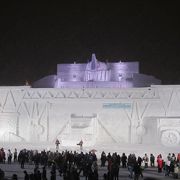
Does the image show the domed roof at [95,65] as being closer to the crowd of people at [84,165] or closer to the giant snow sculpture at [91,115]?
the giant snow sculpture at [91,115]

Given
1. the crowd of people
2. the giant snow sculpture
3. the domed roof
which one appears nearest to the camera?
the crowd of people

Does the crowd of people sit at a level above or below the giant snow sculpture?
below

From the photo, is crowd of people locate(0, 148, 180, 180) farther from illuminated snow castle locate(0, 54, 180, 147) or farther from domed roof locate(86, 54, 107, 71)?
domed roof locate(86, 54, 107, 71)

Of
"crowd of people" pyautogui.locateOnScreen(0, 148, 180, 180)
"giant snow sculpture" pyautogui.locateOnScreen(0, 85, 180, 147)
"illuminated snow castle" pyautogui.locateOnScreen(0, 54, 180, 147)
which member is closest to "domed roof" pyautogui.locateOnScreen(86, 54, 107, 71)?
"illuminated snow castle" pyautogui.locateOnScreen(0, 54, 180, 147)

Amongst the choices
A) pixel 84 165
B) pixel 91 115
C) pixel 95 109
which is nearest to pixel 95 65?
pixel 95 109

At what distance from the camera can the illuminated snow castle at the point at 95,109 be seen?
37500 mm

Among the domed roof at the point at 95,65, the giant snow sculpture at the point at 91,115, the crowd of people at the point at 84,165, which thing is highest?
the domed roof at the point at 95,65

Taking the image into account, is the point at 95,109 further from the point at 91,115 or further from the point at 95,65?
the point at 95,65

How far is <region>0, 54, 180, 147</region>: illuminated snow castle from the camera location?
3750 cm

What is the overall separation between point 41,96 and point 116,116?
24.9ft

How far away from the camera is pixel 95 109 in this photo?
39000 mm

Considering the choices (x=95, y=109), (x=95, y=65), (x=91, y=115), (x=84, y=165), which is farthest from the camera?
(x=95, y=65)

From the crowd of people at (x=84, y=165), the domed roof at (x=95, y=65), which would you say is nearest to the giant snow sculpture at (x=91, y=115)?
the domed roof at (x=95, y=65)

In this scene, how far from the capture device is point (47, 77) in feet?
144
